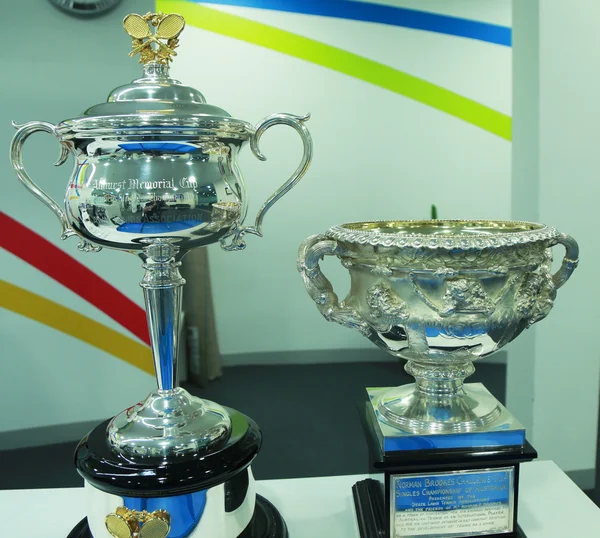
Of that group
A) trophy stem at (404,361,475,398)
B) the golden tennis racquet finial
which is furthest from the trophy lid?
trophy stem at (404,361,475,398)

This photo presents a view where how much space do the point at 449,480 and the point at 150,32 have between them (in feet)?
2.91

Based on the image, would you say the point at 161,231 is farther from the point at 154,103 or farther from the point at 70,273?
the point at 70,273

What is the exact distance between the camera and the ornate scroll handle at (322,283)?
3.14 feet

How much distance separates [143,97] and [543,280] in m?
0.70

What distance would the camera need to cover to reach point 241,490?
3.20ft

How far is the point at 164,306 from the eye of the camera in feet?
3.18

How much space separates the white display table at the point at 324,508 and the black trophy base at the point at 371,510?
0.11 ft

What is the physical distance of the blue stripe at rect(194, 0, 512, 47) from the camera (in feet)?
8.88

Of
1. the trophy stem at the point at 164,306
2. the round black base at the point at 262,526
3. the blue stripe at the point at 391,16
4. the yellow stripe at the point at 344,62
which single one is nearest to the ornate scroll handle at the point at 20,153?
the trophy stem at the point at 164,306

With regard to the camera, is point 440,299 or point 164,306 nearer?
point 440,299

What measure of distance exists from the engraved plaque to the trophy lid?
0.65 metres

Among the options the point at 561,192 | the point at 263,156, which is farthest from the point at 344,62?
the point at 263,156

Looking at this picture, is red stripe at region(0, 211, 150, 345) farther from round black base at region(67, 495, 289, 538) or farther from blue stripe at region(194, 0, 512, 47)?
blue stripe at region(194, 0, 512, 47)

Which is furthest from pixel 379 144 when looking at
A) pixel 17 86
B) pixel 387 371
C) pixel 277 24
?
pixel 17 86
